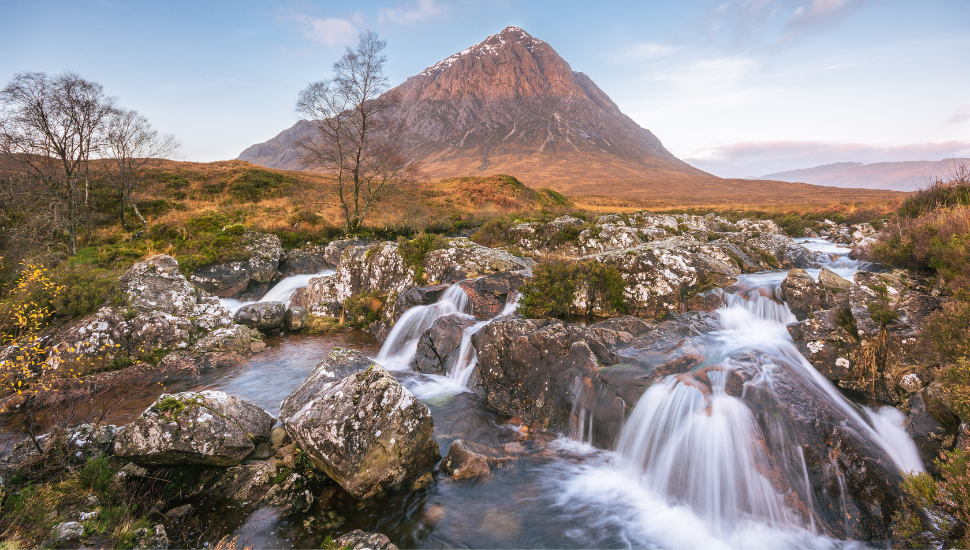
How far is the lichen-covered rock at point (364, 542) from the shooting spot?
4660 mm

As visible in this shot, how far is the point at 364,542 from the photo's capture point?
15.5ft

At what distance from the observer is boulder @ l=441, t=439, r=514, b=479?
6.69 meters

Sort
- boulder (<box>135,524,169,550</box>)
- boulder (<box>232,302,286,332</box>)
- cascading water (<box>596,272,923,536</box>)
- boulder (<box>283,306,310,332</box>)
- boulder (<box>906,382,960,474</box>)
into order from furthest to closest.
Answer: boulder (<box>283,306,310,332</box>) → boulder (<box>232,302,286,332</box>) → cascading water (<box>596,272,923,536</box>) → boulder (<box>906,382,960,474</box>) → boulder (<box>135,524,169,550</box>)

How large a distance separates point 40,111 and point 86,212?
6476mm

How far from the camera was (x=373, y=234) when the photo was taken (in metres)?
26.2

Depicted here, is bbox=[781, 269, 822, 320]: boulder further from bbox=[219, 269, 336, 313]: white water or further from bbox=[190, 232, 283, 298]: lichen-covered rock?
bbox=[190, 232, 283, 298]: lichen-covered rock

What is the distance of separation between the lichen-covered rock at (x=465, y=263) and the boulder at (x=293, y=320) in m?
5.63

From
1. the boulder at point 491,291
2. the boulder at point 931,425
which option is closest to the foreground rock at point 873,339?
the boulder at point 931,425

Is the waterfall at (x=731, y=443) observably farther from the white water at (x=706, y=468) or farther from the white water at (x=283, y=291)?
the white water at (x=283, y=291)

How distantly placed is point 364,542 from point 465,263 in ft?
34.5

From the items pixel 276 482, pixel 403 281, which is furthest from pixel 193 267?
pixel 276 482

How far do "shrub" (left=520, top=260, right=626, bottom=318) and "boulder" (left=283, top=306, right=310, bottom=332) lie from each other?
979 cm

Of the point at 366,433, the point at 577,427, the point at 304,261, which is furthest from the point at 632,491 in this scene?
the point at 304,261

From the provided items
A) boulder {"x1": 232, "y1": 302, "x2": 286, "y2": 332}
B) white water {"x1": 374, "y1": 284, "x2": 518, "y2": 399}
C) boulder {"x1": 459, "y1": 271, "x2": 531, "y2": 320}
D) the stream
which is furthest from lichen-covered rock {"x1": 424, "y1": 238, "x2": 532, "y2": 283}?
the stream
